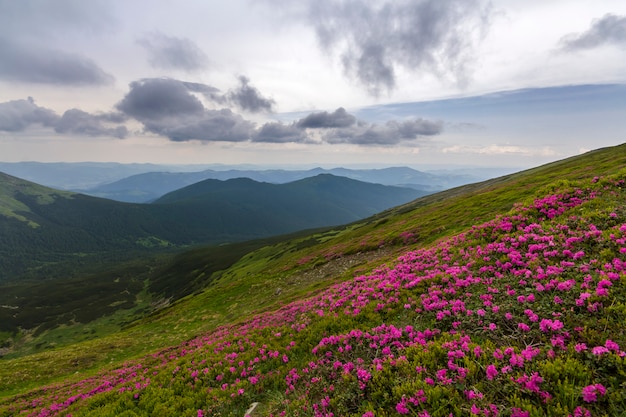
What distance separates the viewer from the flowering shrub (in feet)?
22.4

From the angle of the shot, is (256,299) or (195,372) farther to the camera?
(256,299)

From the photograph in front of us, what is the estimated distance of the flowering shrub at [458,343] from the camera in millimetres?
6836

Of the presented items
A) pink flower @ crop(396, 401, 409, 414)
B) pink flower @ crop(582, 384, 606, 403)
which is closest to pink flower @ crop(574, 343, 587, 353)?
pink flower @ crop(582, 384, 606, 403)

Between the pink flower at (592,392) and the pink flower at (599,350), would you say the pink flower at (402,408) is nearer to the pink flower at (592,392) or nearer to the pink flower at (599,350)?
the pink flower at (592,392)

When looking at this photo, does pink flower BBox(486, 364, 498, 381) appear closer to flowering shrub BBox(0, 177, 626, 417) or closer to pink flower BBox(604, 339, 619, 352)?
flowering shrub BBox(0, 177, 626, 417)

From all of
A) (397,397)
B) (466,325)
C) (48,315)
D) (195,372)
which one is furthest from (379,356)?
(48,315)

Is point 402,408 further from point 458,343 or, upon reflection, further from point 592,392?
point 592,392

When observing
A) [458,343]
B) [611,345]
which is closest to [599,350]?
[611,345]

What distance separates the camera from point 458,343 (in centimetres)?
912

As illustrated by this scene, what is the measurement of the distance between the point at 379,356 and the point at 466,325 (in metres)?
3.50

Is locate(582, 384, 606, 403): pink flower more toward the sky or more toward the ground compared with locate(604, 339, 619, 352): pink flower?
more toward the ground

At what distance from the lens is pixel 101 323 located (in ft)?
393

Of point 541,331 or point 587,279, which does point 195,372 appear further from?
point 587,279

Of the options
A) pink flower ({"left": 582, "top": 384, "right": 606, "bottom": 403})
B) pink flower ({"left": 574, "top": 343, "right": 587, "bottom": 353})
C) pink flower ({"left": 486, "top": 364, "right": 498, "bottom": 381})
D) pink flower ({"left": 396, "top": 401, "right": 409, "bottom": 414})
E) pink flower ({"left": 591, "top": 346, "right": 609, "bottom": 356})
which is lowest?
pink flower ({"left": 396, "top": 401, "right": 409, "bottom": 414})
